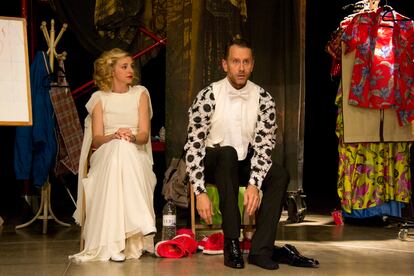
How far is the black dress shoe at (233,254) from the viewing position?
3.44 metres

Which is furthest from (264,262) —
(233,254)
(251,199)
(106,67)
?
(106,67)

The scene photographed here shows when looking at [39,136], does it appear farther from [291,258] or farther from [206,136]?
[291,258]

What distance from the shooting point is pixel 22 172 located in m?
4.82

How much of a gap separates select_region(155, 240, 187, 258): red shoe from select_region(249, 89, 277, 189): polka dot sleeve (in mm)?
570

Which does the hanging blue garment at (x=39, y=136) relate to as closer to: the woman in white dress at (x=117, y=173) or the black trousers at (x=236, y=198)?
the woman in white dress at (x=117, y=173)

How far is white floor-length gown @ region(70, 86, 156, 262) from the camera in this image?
371 cm

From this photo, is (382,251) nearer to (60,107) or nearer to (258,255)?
(258,255)

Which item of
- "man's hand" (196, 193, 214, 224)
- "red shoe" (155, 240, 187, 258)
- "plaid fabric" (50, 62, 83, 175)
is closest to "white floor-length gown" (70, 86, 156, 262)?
"red shoe" (155, 240, 187, 258)

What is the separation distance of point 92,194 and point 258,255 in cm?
97

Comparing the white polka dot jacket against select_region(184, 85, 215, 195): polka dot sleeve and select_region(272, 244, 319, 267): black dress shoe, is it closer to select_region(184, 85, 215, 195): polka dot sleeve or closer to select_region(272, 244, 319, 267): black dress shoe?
select_region(184, 85, 215, 195): polka dot sleeve

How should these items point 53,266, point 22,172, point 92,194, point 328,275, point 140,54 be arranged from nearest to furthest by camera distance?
point 328,275 → point 53,266 → point 92,194 → point 22,172 → point 140,54

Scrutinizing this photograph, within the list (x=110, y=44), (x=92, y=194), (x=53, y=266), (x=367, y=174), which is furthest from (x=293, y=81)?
(x=53, y=266)

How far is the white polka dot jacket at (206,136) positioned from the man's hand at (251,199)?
1.5 inches

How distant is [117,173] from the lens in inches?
149
